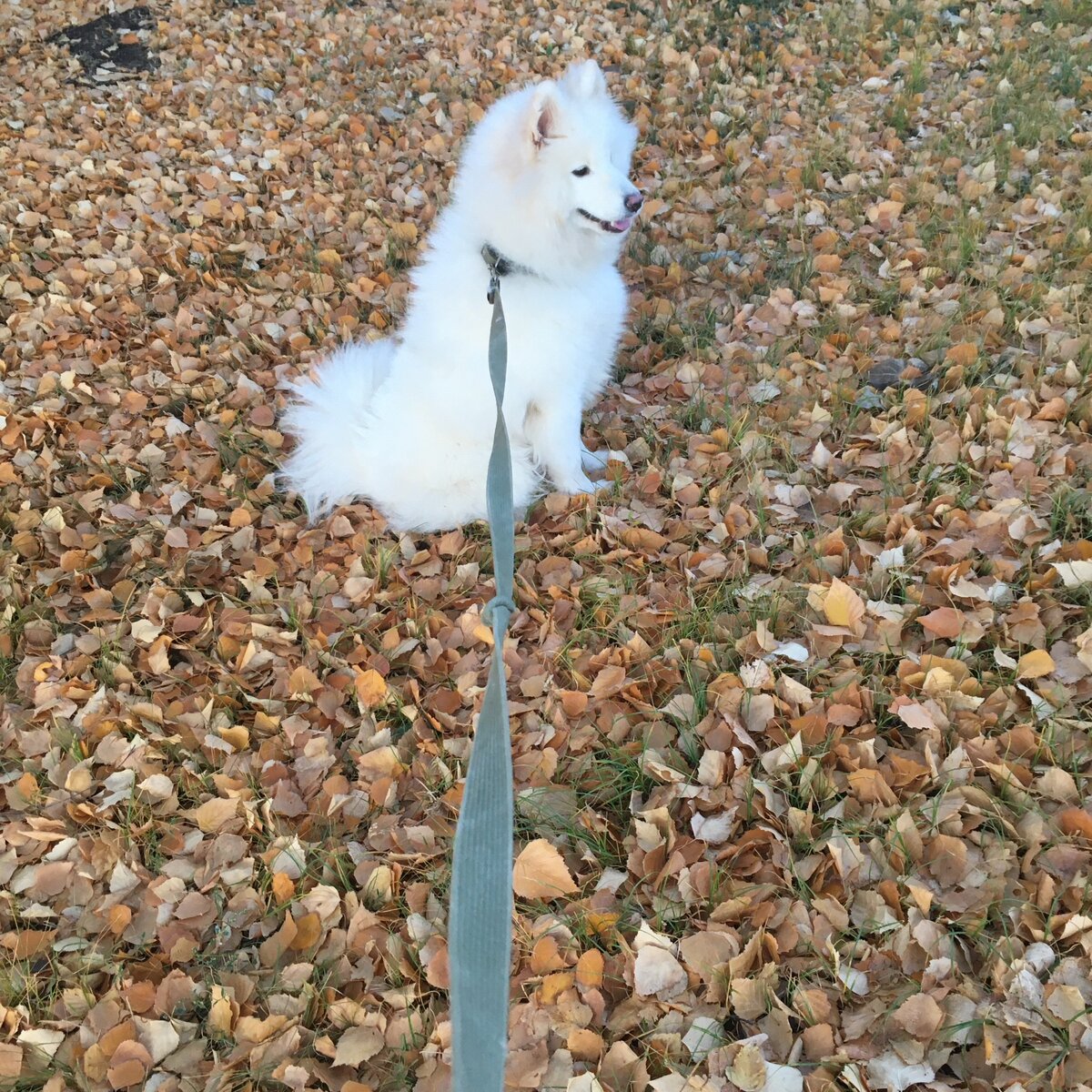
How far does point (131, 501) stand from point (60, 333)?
135 centimetres

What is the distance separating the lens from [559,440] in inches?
115

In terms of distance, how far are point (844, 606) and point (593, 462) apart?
1.24 m

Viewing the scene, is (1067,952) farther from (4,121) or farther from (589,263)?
(4,121)

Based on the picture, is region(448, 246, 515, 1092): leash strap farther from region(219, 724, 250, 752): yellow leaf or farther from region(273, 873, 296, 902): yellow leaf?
region(219, 724, 250, 752): yellow leaf

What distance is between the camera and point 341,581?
274 cm

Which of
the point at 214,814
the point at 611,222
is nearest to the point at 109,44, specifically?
the point at 611,222

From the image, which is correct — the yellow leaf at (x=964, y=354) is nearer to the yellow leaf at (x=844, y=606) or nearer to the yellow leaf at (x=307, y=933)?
the yellow leaf at (x=844, y=606)

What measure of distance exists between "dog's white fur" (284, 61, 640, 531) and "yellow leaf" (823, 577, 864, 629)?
3.46 ft

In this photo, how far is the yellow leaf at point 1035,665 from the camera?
1957mm

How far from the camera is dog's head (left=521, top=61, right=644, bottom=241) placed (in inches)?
94.8

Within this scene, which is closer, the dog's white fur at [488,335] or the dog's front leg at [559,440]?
the dog's white fur at [488,335]

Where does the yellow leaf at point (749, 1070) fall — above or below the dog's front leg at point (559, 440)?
below

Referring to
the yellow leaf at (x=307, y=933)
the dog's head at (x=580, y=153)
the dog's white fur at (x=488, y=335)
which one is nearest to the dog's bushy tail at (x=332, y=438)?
the dog's white fur at (x=488, y=335)

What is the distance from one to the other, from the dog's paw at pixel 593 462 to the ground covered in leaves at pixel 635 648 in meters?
0.11
